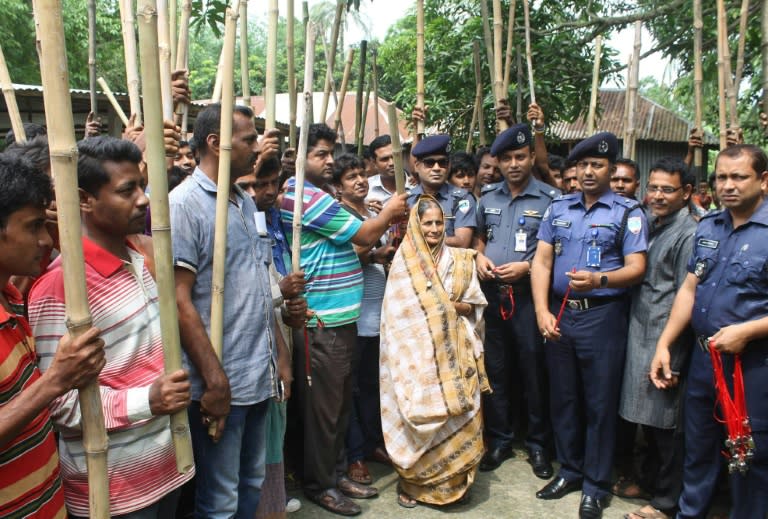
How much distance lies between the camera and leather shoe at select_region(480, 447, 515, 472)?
155 inches

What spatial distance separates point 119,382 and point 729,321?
2.45 meters

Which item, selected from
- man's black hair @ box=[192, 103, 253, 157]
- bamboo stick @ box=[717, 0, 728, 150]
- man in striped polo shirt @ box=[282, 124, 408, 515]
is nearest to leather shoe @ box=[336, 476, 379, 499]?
man in striped polo shirt @ box=[282, 124, 408, 515]

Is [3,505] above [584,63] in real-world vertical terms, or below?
below

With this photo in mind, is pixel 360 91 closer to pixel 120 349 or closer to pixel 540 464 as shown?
pixel 540 464

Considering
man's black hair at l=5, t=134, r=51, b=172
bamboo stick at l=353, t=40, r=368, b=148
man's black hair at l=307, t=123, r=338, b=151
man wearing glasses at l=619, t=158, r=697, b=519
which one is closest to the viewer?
man's black hair at l=5, t=134, r=51, b=172

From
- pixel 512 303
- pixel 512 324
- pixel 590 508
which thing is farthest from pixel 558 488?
pixel 512 303

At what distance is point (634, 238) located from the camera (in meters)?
3.35

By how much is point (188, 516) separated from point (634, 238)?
8.55 ft

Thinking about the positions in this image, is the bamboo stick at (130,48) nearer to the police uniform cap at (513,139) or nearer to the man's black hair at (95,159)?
the man's black hair at (95,159)

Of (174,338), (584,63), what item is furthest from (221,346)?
(584,63)

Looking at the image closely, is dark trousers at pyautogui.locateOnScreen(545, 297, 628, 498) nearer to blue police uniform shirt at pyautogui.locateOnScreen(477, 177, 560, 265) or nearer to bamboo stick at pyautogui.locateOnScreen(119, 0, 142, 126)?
blue police uniform shirt at pyautogui.locateOnScreen(477, 177, 560, 265)

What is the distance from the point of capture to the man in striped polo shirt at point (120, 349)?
1.70 m

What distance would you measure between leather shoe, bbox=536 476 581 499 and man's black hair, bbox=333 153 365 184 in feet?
6.87

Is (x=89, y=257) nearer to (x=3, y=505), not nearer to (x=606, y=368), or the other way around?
(x=3, y=505)
